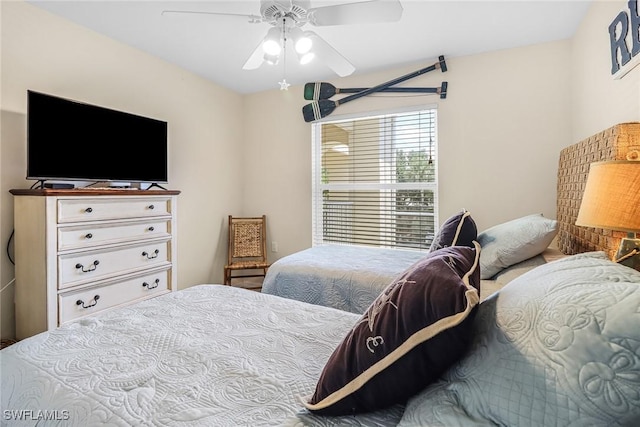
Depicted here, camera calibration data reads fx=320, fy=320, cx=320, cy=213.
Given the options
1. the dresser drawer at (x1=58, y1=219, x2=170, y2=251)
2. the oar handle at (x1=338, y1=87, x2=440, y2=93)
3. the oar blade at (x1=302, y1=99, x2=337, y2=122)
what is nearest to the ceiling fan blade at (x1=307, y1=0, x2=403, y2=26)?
the oar handle at (x1=338, y1=87, x2=440, y2=93)

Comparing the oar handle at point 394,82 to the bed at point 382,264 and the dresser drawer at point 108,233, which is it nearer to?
the bed at point 382,264

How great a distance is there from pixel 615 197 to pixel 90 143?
3060mm

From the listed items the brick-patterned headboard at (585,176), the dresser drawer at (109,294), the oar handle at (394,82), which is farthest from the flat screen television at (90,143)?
the brick-patterned headboard at (585,176)

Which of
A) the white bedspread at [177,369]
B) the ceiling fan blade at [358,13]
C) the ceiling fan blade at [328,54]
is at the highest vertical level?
the ceiling fan blade at [358,13]

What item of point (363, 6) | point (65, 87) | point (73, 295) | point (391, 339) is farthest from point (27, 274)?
point (363, 6)

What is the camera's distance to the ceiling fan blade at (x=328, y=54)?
201 cm

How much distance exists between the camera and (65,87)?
2.43 m

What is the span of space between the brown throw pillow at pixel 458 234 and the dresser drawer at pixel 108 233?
2211mm

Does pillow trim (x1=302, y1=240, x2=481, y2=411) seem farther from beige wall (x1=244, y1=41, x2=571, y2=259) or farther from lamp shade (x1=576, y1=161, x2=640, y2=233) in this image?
beige wall (x1=244, y1=41, x2=571, y2=259)

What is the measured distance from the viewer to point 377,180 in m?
3.53

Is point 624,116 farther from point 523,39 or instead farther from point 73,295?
point 73,295

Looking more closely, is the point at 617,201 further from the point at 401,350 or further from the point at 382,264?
the point at 382,264

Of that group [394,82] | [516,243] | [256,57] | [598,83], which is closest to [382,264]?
[516,243]

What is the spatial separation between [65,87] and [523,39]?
3.67 metres
